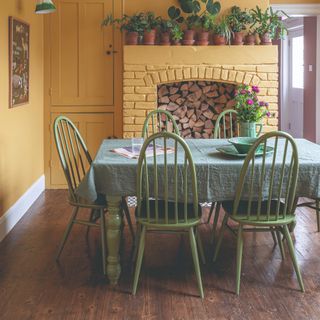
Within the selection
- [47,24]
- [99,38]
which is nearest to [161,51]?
[99,38]

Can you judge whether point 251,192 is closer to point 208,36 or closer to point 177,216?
point 177,216

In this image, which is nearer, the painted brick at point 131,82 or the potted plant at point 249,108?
the potted plant at point 249,108

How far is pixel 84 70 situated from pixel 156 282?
331 centimetres

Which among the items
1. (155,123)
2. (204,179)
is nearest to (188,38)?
(155,123)

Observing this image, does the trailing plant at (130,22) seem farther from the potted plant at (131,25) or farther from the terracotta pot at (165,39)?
the terracotta pot at (165,39)

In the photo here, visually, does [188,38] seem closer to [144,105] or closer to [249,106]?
[144,105]

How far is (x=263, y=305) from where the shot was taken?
295 centimetres

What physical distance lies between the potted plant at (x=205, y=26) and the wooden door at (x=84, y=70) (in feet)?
2.97

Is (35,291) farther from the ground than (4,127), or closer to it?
closer to it

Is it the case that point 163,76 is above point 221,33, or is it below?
below

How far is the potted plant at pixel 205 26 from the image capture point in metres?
5.75

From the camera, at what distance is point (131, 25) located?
18.8 ft

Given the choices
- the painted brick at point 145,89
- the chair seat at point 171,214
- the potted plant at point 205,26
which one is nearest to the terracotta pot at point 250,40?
the potted plant at point 205,26

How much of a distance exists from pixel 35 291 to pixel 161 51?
11.0ft
